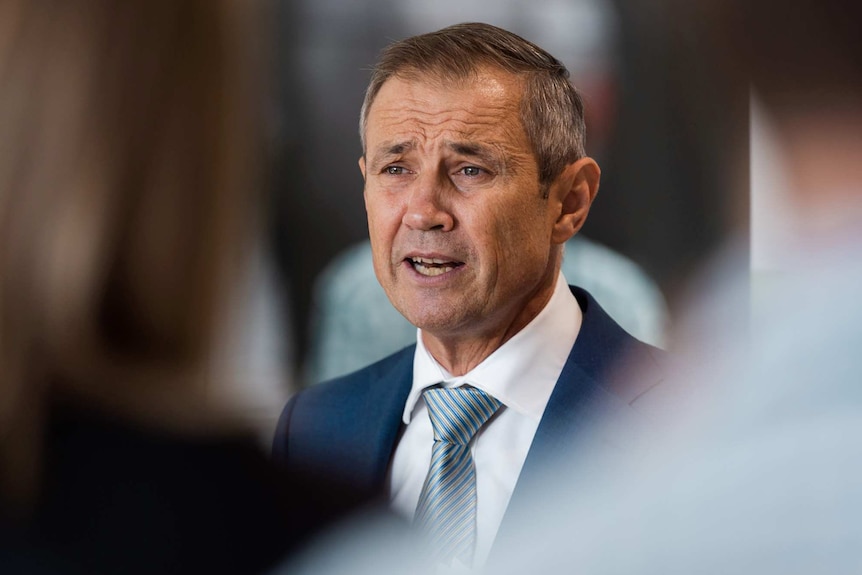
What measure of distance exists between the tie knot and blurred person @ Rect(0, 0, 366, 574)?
0.50 m

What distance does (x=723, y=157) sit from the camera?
0.93 metres

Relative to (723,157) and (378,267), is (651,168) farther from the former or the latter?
(378,267)

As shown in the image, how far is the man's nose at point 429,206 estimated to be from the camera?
0.84 m

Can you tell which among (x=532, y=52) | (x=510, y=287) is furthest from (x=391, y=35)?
(x=510, y=287)

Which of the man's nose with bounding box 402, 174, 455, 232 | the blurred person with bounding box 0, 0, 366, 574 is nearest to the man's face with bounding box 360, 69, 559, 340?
the man's nose with bounding box 402, 174, 455, 232

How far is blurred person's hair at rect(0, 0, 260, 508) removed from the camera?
32 cm

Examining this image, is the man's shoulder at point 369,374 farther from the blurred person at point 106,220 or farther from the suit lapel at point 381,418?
the blurred person at point 106,220

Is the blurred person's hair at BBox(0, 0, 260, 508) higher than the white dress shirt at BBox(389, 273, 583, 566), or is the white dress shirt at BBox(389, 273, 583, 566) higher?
the blurred person's hair at BBox(0, 0, 260, 508)

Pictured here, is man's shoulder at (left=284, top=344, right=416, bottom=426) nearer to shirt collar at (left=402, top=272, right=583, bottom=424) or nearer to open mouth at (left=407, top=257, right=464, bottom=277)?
shirt collar at (left=402, top=272, right=583, bottom=424)

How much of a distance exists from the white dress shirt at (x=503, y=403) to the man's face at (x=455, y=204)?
1.4 inches

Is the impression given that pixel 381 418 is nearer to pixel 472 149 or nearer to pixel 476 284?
pixel 476 284

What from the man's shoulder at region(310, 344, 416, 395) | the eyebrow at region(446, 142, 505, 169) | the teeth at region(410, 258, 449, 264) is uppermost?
the eyebrow at region(446, 142, 505, 169)

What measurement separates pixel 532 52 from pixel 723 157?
0.23m

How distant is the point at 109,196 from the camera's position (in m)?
0.32
